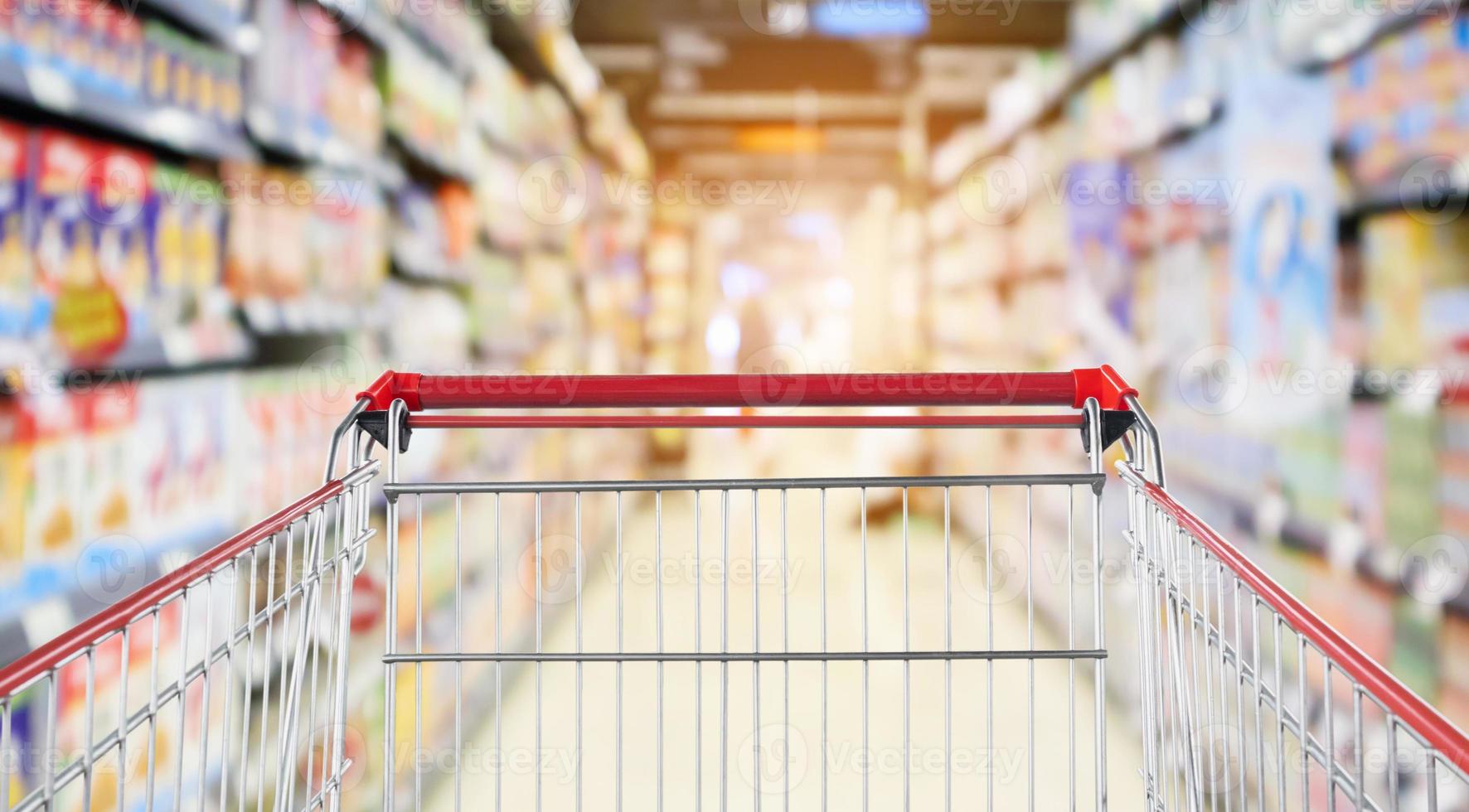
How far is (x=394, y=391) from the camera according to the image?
4.72 ft

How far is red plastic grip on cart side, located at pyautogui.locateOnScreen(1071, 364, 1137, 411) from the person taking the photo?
142 centimetres

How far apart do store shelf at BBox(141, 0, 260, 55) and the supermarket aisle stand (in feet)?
3.59

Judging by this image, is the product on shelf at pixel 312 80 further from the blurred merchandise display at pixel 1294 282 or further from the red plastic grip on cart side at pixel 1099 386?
the blurred merchandise display at pixel 1294 282

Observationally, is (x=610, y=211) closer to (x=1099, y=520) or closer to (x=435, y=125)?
(x=435, y=125)

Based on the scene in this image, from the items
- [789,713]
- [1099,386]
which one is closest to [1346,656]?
[1099,386]

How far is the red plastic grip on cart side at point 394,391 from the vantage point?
1406 mm

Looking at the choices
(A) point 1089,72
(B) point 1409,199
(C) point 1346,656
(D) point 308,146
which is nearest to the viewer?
(C) point 1346,656

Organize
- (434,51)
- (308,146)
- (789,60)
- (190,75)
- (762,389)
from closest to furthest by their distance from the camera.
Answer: (762,389)
(190,75)
(308,146)
(434,51)
(789,60)

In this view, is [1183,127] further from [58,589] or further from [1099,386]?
[58,589]

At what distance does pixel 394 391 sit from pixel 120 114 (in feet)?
1.85

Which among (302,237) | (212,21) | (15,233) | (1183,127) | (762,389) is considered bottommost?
(762,389)

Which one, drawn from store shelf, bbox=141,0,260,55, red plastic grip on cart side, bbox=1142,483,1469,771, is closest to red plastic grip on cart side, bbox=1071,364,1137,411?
red plastic grip on cart side, bbox=1142,483,1469,771

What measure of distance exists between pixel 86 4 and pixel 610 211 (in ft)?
16.1

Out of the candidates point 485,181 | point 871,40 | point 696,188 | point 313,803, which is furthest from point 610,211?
point 313,803
